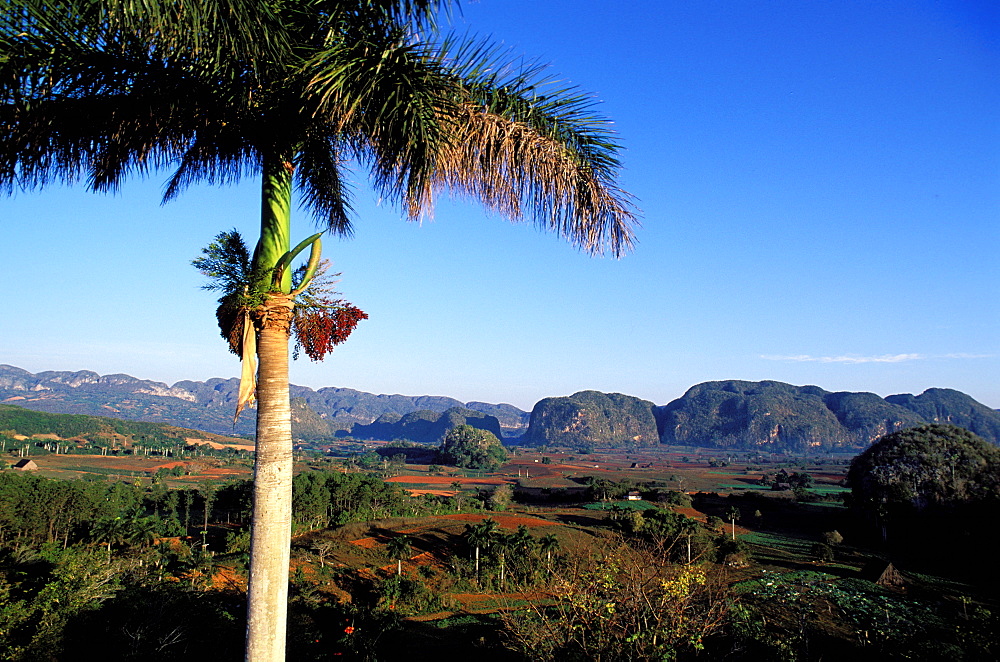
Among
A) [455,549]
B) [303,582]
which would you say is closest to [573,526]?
[455,549]

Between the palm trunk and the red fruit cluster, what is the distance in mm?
196

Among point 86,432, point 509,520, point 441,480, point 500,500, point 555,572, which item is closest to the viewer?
point 555,572

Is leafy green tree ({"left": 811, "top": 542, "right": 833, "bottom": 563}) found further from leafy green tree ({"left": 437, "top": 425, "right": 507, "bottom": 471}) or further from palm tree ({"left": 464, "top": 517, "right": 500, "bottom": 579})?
leafy green tree ({"left": 437, "top": 425, "right": 507, "bottom": 471})

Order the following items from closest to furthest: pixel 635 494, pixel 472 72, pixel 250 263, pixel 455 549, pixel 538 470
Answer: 1. pixel 472 72
2. pixel 250 263
3. pixel 455 549
4. pixel 635 494
5. pixel 538 470

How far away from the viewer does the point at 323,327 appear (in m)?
4.23

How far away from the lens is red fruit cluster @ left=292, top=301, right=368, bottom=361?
4.21m

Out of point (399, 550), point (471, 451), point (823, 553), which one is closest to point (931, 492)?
point (823, 553)

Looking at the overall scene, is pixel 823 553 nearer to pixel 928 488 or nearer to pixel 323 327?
pixel 928 488

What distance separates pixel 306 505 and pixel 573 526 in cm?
1843

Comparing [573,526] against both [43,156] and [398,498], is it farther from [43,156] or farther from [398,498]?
[43,156]

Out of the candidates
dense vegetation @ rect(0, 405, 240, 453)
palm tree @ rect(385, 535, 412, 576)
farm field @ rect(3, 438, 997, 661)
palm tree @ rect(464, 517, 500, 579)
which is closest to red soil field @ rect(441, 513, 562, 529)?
farm field @ rect(3, 438, 997, 661)

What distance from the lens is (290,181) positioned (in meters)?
4.28

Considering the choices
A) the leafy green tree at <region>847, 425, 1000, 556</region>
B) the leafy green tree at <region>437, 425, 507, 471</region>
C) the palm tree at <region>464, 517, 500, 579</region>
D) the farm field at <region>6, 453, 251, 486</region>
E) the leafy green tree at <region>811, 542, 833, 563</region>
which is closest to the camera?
the palm tree at <region>464, 517, 500, 579</region>

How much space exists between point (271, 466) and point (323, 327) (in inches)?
40.5
